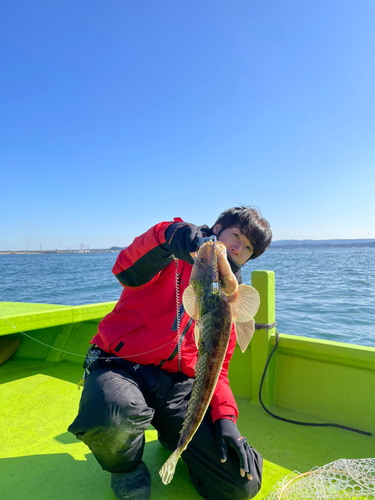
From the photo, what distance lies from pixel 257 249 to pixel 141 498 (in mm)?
1910

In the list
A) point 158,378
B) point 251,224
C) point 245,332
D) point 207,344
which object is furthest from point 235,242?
point 158,378

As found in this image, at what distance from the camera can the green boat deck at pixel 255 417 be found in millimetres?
2494

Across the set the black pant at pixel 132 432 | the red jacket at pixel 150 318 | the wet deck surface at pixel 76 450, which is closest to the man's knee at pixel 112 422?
the black pant at pixel 132 432

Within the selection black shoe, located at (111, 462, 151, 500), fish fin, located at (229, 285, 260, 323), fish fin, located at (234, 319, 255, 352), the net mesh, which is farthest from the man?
fish fin, located at (234, 319, 255, 352)

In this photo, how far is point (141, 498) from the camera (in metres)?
2.18

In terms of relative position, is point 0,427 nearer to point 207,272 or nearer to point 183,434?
point 183,434

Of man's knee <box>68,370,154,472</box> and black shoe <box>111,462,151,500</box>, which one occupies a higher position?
man's knee <box>68,370,154,472</box>

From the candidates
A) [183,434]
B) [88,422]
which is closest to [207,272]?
[183,434]

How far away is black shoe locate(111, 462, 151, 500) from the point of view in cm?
217

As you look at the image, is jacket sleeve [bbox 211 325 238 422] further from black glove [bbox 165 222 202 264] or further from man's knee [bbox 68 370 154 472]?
black glove [bbox 165 222 202 264]

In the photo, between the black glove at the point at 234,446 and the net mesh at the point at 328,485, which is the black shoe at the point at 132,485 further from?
the net mesh at the point at 328,485

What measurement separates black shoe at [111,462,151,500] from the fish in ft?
2.26

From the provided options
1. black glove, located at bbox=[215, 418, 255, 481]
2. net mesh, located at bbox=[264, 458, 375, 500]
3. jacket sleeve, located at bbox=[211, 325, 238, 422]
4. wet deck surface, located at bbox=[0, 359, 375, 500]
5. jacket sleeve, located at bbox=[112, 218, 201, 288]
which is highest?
jacket sleeve, located at bbox=[112, 218, 201, 288]

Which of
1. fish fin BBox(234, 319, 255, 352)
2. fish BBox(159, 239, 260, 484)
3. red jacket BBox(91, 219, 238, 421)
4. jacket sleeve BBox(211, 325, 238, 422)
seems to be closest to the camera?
fish BBox(159, 239, 260, 484)
